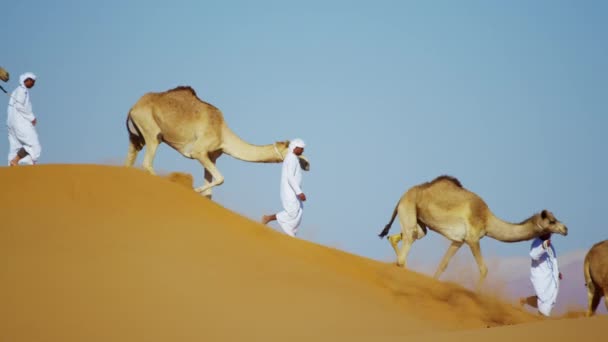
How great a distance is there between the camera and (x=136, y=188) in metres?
15.0

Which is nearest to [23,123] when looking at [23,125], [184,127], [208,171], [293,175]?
[23,125]

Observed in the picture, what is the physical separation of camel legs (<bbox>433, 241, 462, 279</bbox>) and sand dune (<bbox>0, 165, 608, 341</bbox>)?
3121 millimetres

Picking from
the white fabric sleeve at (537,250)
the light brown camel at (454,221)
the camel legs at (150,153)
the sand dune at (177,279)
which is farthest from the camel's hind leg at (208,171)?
the white fabric sleeve at (537,250)

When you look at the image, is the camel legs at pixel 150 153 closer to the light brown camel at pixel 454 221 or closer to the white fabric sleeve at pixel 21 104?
the white fabric sleeve at pixel 21 104

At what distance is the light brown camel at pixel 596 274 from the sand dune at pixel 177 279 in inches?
111

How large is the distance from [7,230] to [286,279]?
154 inches

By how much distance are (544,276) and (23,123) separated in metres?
11.2

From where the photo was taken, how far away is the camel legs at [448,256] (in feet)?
65.6

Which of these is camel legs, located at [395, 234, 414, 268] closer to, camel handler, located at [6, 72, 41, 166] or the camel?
the camel

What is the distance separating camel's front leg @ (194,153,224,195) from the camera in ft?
61.4

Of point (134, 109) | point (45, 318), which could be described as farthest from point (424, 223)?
point (45, 318)

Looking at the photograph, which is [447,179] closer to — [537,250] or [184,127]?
[537,250]

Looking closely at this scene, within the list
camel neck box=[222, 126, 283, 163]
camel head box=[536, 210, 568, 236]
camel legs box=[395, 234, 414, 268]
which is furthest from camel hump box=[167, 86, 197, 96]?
camel head box=[536, 210, 568, 236]

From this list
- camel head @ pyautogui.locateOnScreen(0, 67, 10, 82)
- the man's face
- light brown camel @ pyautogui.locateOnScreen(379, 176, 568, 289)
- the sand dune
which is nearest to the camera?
the sand dune
